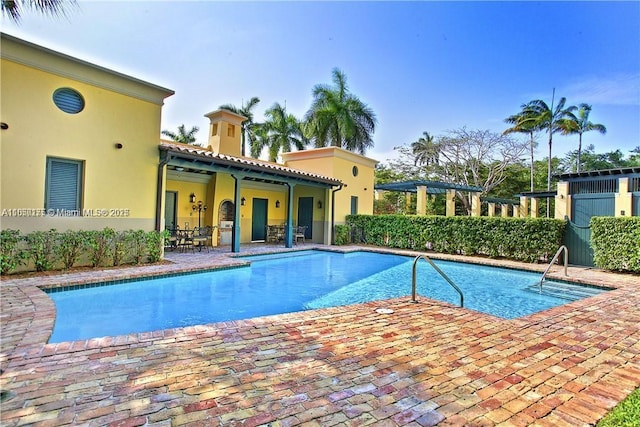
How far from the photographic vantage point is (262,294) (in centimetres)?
802

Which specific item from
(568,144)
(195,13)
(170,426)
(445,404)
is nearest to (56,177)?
(195,13)

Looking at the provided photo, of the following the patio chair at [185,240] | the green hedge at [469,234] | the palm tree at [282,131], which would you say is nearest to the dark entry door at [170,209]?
the patio chair at [185,240]

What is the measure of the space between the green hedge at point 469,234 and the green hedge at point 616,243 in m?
1.41

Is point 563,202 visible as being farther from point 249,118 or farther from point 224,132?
point 249,118

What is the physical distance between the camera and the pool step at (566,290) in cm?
812

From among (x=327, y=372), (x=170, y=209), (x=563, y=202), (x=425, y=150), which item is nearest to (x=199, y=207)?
(x=170, y=209)

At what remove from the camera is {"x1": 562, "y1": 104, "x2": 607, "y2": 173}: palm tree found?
26.9m

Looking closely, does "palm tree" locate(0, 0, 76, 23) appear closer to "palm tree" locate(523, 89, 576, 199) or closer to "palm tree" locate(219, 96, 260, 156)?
"palm tree" locate(219, 96, 260, 156)

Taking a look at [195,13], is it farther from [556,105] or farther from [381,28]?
[556,105]

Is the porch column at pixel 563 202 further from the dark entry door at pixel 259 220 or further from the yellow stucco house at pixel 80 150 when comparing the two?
the dark entry door at pixel 259 220

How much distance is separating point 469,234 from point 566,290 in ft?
18.7

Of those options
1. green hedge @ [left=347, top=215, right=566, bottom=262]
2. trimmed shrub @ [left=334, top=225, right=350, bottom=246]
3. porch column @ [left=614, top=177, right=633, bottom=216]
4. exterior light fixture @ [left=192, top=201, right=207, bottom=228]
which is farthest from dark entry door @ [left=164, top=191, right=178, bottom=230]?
porch column @ [left=614, top=177, right=633, bottom=216]

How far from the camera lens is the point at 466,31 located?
1102cm

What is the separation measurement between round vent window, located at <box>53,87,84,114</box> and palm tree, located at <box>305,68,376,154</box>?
16755mm
